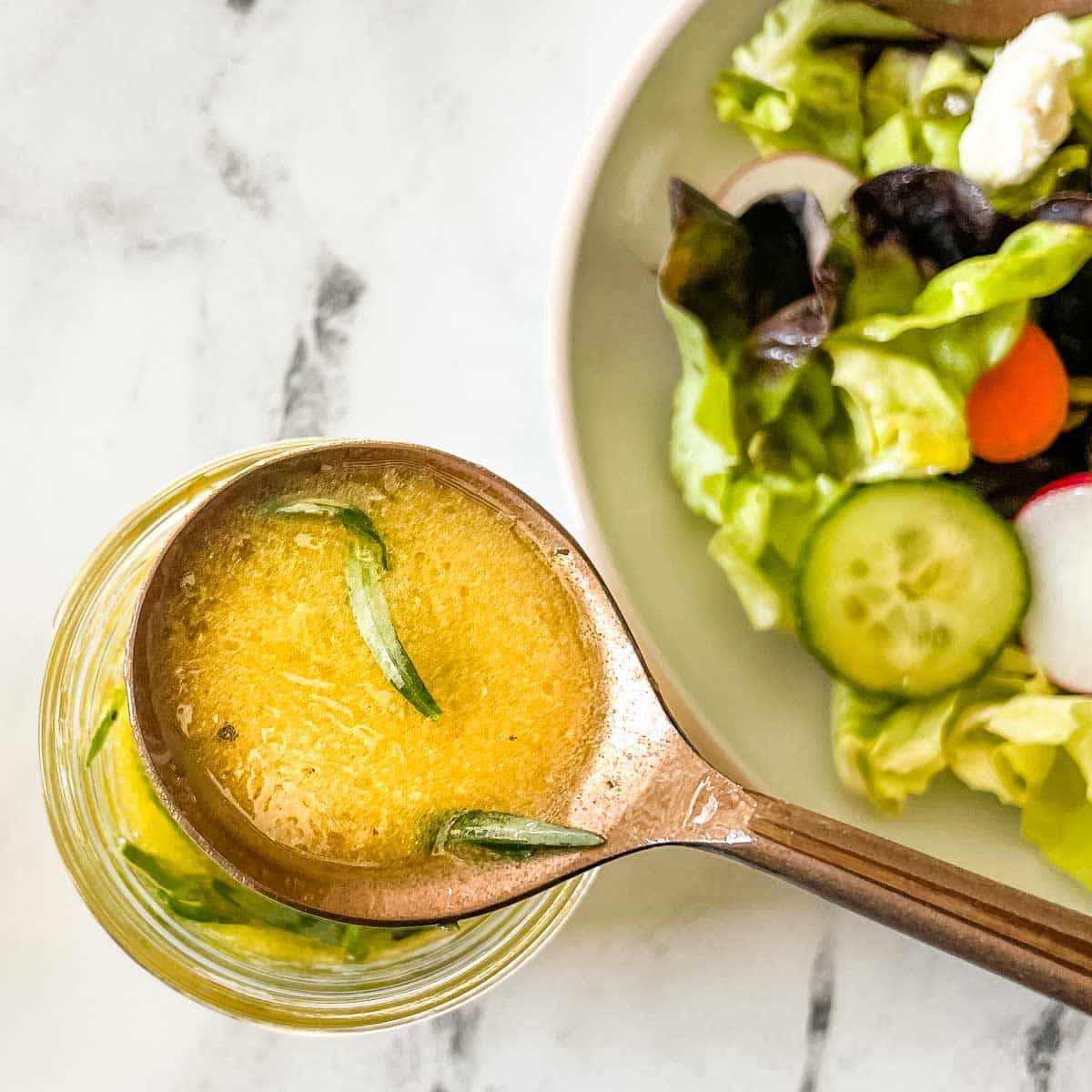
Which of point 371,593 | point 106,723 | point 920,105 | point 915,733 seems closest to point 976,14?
point 920,105

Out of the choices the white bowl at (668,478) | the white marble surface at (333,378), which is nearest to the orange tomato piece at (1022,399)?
the white bowl at (668,478)

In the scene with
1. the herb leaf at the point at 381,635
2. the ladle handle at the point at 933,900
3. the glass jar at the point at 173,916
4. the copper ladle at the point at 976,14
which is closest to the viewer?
the ladle handle at the point at 933,900

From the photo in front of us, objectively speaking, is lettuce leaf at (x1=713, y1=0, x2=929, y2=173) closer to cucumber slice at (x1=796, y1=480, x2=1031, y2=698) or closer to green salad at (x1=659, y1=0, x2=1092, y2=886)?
green salad at (x1=659, y1=0, x2=1092, y2=886)

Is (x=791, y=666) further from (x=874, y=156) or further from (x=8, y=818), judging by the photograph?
(x=8, y=818)

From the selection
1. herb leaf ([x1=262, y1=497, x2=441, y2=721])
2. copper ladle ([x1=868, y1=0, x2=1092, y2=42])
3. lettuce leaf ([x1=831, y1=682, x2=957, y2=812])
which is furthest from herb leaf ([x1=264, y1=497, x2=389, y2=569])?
copper ladle ([x1=868, y1=0, x2=1092, y2=42])

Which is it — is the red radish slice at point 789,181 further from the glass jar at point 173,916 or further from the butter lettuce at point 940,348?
the glass jar at point 173,916
